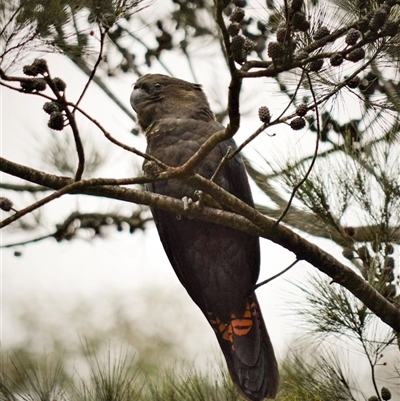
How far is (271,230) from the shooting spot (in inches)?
95.6

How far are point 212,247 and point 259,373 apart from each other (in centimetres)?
62

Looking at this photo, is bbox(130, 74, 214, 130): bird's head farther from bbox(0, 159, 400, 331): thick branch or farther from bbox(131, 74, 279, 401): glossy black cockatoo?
bbox(0, 159, 400, 331): thick branch

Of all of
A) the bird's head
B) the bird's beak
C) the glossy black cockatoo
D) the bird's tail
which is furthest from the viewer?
the bird's beak

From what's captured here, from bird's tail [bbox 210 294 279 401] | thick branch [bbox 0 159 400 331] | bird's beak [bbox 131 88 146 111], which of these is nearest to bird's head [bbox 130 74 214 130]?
bird's beak [bbox 131 88 146 111]

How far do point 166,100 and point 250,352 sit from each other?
1.33m

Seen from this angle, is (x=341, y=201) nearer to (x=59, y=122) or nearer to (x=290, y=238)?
(x=290, y=238)

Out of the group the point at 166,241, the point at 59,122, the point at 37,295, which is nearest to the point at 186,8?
the point at 166,241

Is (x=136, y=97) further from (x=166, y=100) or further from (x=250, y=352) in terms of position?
(x=250, y=352)

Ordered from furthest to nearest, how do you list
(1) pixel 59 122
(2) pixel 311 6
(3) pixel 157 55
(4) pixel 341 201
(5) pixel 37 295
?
1. (5) pixel 37 295
2. (3) pixel 157 55
3. (4) pixel 341 201
4. (2) pixel 311 6
5. (1) pixel 59 122

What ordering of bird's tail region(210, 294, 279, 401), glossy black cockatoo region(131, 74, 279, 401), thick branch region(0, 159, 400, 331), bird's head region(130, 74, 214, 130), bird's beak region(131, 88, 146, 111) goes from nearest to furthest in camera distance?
thick branch region(0, 159, 400, 331) < bird's tail region(210, 294, 279, 401) < glossy black cockatoo region(131, 74, 279, 401) < bird's head region(130, 74, 214, 130) < bird's beak region(131, 88, 146, 111)

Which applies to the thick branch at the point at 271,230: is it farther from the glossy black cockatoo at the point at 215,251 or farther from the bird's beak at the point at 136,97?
the bird's beak at the point at 136,97

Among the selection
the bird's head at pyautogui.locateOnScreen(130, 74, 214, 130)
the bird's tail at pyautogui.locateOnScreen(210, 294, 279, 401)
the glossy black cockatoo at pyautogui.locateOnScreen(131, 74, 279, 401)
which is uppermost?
the bird's head at pyautogui.locateOnScreen(130, 74, 214, 130)

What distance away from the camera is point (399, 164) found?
2.64 meters

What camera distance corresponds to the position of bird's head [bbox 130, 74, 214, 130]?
3643 millimetres
